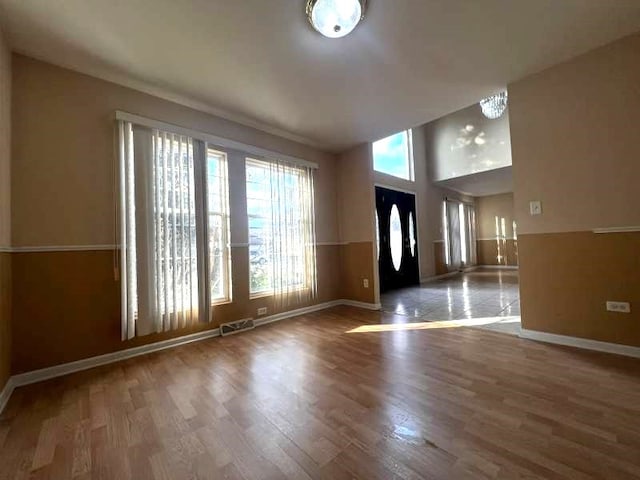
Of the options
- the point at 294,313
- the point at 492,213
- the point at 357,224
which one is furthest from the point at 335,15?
the point at 492,213

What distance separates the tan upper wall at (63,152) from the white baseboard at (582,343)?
3847 mm

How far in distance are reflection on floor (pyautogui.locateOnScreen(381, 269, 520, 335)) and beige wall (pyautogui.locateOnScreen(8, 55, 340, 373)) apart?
310 centimetres

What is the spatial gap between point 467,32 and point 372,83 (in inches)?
32.2

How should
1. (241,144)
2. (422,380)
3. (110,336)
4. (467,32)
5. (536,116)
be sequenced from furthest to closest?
(241,144) → (536,116) → (110,336) → (467,32) → (422,380)

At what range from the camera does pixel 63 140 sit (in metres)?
2.08

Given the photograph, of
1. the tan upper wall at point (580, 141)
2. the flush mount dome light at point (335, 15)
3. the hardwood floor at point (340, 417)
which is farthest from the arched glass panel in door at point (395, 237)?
the flush mount dome light at point (335, 15)

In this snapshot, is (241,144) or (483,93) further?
(241,144)

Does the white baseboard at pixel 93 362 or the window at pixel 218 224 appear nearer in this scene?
the white baseboard at pixel 93 362

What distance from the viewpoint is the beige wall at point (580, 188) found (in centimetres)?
199

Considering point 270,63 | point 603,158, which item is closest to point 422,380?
point 603,158

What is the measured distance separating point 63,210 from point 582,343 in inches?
172

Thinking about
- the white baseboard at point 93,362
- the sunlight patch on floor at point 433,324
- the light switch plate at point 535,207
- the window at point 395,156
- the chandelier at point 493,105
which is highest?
the chandelier at point 493,105

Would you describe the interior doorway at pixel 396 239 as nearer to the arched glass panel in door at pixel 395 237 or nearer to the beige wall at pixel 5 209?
the arched glass panel in door at pixel 395 237

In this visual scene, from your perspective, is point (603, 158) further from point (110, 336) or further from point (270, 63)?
point (110, 336)
